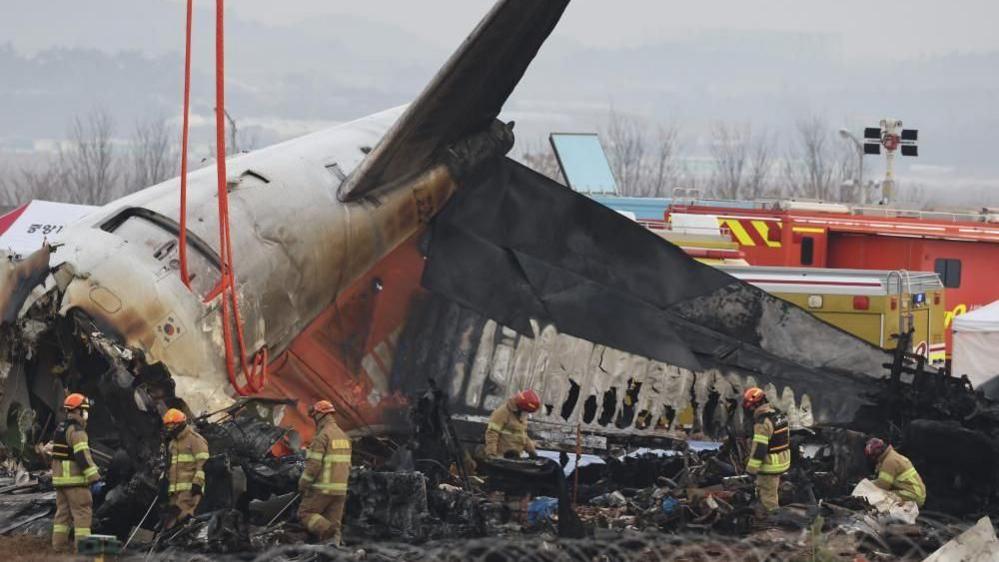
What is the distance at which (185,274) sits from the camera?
1191 cm

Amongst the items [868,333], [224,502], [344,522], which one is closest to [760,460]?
[344,522]

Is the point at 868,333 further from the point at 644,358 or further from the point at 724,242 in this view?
the point at 644,358

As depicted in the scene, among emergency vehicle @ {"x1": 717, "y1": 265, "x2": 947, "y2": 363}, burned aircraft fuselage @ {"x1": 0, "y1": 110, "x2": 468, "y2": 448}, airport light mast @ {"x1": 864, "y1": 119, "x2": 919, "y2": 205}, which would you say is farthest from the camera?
airport light mast @ {"x1": 864, "y1": 119, "x2": 919, "y2": 205}

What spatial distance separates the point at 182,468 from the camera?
1081cm

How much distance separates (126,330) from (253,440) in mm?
1405

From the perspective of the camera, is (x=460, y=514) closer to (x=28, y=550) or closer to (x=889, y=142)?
(x=28, y=550)

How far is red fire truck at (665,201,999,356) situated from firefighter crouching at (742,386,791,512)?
610 inches

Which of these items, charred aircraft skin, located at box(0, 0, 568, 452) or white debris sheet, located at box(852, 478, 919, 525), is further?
white debris sheet, located at box(852, 478, 919, 525)

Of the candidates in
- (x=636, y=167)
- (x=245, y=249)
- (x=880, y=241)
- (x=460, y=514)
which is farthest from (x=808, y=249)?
(x=636, y=167)

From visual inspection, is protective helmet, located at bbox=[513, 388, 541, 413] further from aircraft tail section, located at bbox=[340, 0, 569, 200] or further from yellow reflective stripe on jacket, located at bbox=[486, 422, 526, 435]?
aircraft tail section, located at bbox=[340, 0, 569, 200]

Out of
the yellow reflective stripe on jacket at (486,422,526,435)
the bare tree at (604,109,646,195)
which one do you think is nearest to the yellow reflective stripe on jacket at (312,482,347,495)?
the yellow reflective stripe on jacket at (486,422,526,435)

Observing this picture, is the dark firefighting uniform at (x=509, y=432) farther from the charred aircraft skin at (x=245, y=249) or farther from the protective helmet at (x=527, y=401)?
the charred aircraft skin at (x=245, y=249)

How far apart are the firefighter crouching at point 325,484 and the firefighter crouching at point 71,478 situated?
1.63 m

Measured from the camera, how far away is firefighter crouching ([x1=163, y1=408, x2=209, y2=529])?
35.3ft
